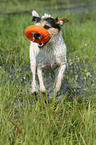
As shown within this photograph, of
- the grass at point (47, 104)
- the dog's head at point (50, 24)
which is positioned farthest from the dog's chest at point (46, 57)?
the grass at point (47, 104)

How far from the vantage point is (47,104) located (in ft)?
7.90

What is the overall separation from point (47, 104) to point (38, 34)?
52.6 inches

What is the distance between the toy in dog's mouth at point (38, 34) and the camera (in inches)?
118

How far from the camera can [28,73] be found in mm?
4500

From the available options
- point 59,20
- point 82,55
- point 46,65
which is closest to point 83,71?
point 82,55

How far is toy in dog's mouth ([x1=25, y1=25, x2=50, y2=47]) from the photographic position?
300 cm

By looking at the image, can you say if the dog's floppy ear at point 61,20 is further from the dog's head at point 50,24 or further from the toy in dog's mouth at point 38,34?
the toy in dog's mouth at point 38,34

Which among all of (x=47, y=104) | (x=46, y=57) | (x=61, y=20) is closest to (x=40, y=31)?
(x=61, y=20)

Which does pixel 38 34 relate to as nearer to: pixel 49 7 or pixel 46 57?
pixel 46 57

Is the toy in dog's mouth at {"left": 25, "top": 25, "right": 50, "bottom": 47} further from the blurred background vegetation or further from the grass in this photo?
the blurred background vegetation

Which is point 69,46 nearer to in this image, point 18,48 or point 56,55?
point 18,48

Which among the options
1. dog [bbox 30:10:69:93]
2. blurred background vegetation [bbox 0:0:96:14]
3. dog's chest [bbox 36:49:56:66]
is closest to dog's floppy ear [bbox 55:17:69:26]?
dog [bbox 30:10:69:93]

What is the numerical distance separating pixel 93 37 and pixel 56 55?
298cm

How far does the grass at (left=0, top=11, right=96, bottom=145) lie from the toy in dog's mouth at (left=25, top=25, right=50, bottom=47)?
0.80 m
